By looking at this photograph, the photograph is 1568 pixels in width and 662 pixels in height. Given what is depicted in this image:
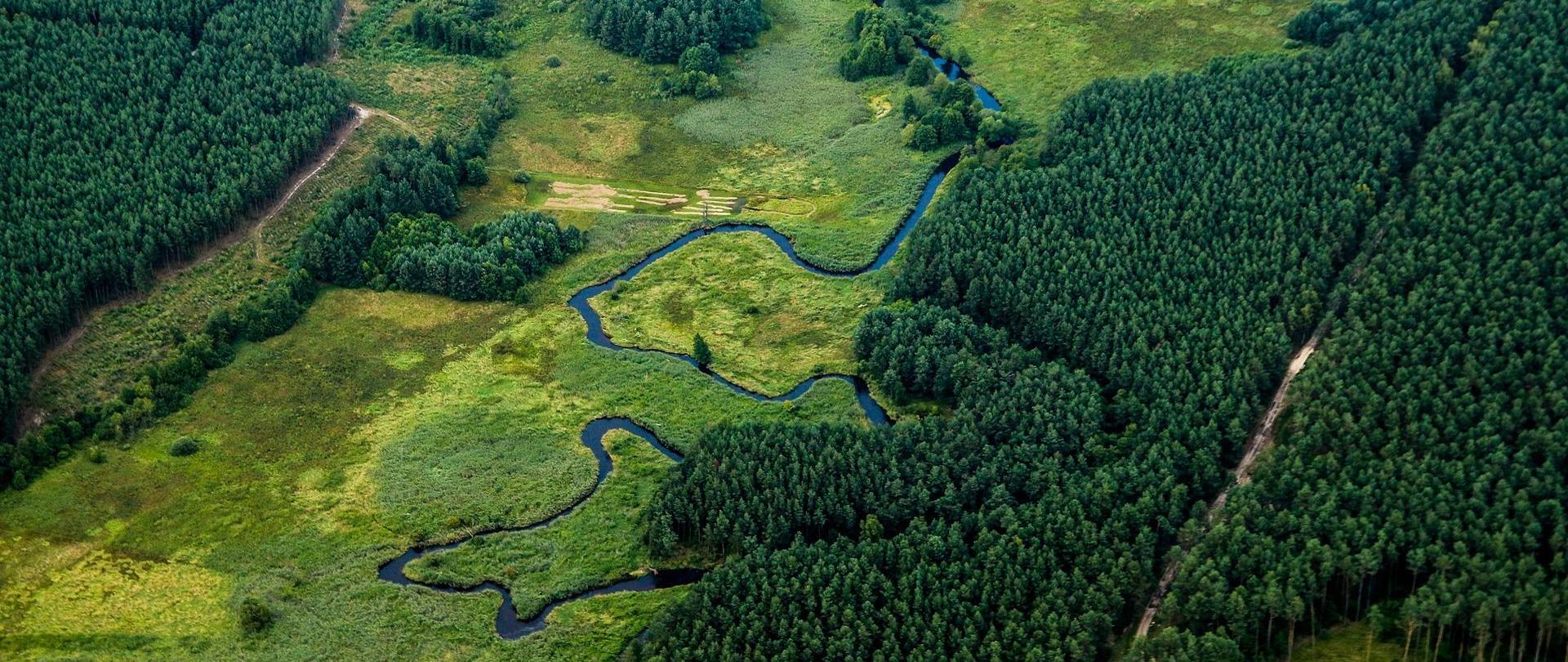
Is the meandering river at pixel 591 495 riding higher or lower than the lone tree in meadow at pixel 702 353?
lower

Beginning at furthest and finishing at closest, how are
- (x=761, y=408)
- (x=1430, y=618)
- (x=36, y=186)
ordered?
(x=36, y=186)
(x=761, y=408)
(x=1430, y=618)

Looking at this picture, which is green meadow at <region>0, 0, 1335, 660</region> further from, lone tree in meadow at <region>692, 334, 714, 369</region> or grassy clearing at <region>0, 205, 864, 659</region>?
lone tree in meadow at <region>692, 334, 714, 369</region>

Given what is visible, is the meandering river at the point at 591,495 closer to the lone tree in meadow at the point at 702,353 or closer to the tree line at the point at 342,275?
the lone tree in meadow at the point at 702,353

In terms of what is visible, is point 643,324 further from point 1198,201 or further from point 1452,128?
point 1452,128

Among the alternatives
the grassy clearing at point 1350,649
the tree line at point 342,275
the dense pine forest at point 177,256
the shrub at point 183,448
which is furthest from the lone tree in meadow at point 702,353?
the grassy clearing at point 1350,649

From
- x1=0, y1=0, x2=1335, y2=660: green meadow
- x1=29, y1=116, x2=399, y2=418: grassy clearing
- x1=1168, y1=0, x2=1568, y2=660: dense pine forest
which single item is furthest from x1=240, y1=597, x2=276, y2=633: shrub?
x1=1168, y1=0, x2=1568, y2=660: dense pine forest

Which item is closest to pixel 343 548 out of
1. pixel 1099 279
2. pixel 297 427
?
pixel 297 427
